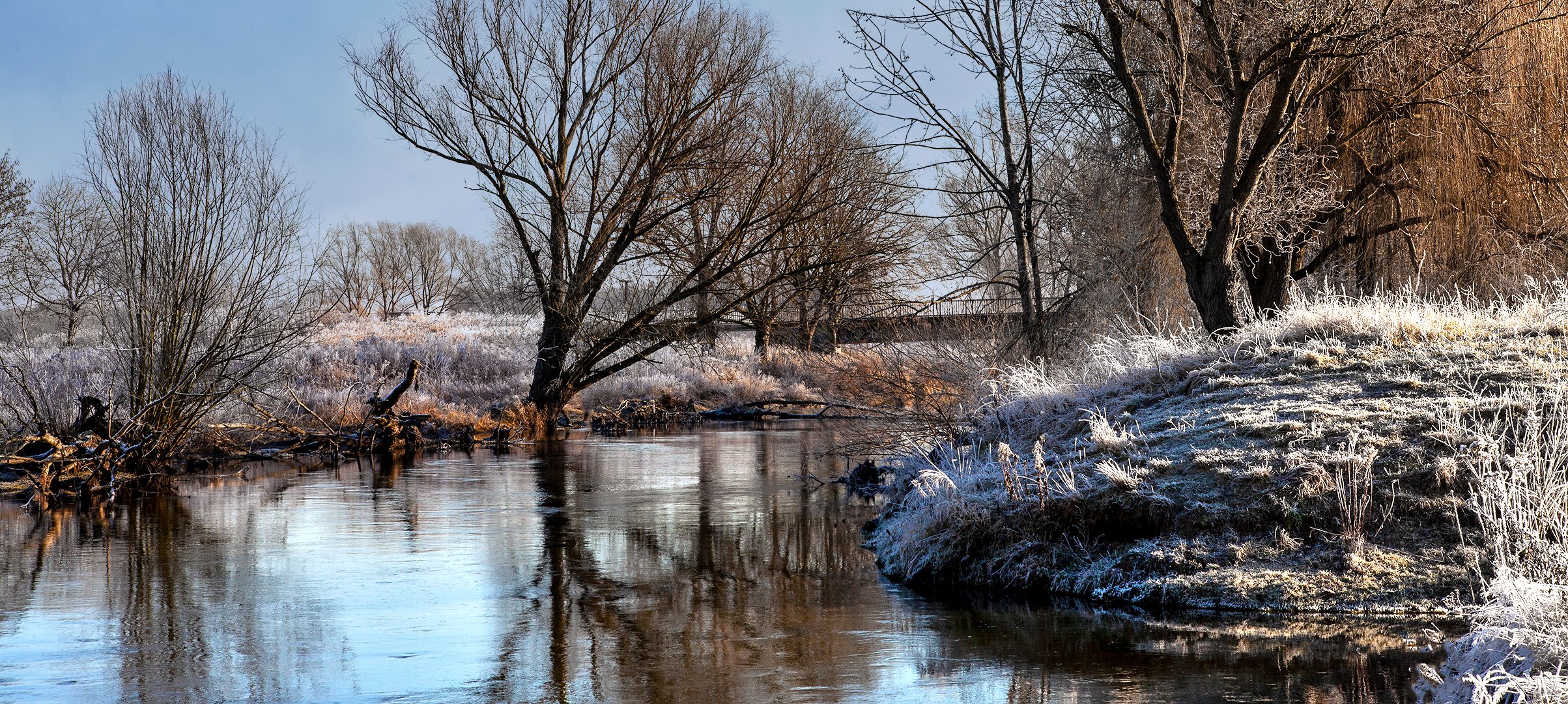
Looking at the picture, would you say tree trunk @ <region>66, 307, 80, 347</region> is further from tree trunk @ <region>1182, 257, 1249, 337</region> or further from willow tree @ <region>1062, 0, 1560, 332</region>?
tree trunk @ <region>1182, 257, 1249, 337</region>

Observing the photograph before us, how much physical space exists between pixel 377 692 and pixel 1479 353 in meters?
9.69

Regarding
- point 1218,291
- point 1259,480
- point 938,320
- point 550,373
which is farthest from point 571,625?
point 550,373

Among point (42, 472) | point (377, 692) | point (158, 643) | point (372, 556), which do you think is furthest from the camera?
point (42, 472)

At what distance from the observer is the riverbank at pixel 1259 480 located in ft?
25.7

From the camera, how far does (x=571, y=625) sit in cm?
747

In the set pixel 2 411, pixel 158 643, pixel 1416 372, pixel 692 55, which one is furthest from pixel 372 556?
pixel 692 55

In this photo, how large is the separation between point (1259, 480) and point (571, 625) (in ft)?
16.8

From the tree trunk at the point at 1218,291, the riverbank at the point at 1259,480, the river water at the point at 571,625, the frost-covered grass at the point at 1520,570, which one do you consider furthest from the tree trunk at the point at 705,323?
the frost-covered grass at the point at 1520,570

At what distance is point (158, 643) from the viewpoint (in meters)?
7.05

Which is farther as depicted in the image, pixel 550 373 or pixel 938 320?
pixel 550 373

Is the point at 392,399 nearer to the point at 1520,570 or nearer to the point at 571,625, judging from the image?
the point at 571,625

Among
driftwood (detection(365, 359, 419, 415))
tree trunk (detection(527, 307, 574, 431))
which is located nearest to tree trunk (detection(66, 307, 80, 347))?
tree trunk (detection(527, 307, 574, 431))

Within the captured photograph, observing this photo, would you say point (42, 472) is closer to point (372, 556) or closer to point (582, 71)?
point (372, 556)

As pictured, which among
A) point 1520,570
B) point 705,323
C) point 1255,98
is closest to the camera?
point 1520,570
